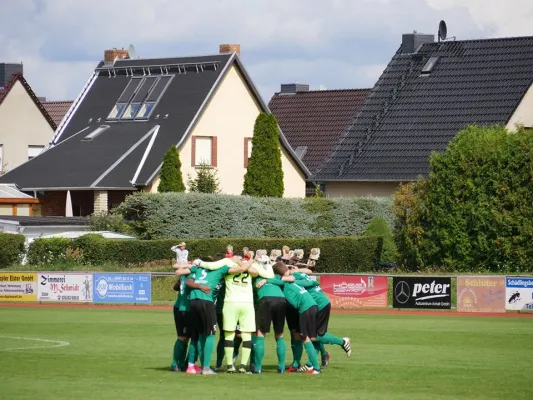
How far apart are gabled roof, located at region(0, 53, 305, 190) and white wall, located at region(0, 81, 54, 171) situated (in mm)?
6126

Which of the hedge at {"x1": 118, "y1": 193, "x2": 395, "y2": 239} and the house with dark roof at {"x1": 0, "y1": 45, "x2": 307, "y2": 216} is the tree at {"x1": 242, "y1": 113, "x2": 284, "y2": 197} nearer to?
the hedge at {"x1": 118, "y1": 193, "x2": 395, "y2": 239}

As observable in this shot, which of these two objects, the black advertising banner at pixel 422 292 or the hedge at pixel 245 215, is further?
the hedge at pixel 245 215

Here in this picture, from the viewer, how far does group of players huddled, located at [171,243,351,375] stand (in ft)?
67.4

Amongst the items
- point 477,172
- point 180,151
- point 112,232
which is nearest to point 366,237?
point 477,172

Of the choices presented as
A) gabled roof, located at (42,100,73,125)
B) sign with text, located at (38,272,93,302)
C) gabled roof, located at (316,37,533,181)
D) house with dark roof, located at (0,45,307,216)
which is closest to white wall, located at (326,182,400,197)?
gabled roof, located at (316,37,533,181)

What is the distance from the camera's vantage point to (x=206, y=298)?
20500mm

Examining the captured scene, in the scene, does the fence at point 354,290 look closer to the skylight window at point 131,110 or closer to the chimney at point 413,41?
the skylight window at point 131,110

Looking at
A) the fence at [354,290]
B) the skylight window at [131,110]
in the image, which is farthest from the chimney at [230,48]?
the fence at [354,290]

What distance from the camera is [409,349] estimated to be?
86.0 ft

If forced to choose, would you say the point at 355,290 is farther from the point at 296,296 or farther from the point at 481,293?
the point at 296,296

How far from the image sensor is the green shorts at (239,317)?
67.9 feet

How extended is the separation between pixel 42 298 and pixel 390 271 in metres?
13.0

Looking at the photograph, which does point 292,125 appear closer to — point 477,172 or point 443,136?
point 443,136

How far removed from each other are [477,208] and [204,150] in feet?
66.1
